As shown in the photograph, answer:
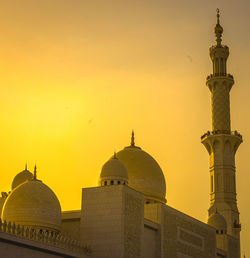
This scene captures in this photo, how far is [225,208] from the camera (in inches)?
1268

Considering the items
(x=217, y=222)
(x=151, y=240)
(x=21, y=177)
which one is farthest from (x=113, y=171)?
(x=217, y=222)

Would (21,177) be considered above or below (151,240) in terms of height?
above

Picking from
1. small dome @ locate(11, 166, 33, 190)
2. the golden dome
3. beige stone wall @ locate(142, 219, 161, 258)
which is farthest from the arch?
small dome @ locate(11, 166, 33, 190)

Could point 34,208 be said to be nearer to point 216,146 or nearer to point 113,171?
point 113,171

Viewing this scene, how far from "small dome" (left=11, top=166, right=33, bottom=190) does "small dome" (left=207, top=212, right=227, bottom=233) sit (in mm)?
9430

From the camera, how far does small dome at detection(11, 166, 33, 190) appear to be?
29109 millimetres

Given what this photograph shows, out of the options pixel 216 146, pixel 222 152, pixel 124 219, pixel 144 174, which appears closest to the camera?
pixel 124 219

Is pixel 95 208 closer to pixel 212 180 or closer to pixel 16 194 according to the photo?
pixel 16 194

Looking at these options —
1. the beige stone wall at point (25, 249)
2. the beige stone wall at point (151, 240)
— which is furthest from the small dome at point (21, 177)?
the beige stone wall at point (25, 249)

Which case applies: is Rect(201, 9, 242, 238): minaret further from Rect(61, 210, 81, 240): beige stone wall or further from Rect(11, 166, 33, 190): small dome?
Rect(61, 210, 81, 240): beige stone wall

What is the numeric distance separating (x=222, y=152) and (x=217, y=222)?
4.02m

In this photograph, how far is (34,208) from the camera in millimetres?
22547

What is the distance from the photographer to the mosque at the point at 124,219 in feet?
69.3

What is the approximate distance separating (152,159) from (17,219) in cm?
918
